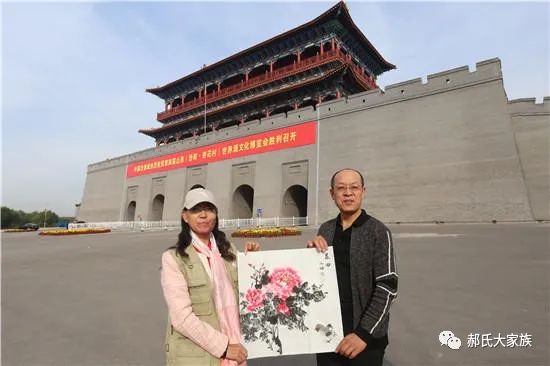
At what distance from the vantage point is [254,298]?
154cm

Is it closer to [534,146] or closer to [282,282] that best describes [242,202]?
[534,146]

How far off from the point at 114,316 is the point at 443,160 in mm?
14290

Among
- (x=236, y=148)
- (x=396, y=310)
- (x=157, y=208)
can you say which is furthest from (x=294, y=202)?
(x=396, y=310)

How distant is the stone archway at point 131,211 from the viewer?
28391 mm

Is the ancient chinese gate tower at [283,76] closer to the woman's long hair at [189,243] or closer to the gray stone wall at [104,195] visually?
the gray stone wall at [104,195]

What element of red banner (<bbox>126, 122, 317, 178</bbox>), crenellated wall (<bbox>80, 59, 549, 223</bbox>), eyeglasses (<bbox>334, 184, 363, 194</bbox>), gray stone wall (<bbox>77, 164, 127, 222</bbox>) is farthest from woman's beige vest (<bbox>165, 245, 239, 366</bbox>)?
gray stone wall (<bbox>77, 164, 127, 222</bbox>)

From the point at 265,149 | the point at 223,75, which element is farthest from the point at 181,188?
the point at 223,75

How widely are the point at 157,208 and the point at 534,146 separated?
25.5 m

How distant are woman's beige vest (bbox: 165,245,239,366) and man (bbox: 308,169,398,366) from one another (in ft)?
1.89

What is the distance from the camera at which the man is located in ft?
4.76

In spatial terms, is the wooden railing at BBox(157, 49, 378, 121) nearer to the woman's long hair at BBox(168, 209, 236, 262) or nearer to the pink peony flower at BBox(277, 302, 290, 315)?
the woman's long hair at BBox(168, 209, 236, 262)

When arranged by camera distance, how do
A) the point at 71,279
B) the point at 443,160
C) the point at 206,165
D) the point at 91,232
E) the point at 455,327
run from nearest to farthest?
the point at 455,327 < the point at 71,279 < the point at 443,160 < the point at 91,232 < the point at 206,165

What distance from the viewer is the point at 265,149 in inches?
797

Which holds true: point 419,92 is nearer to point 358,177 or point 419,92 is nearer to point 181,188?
point 358,177
